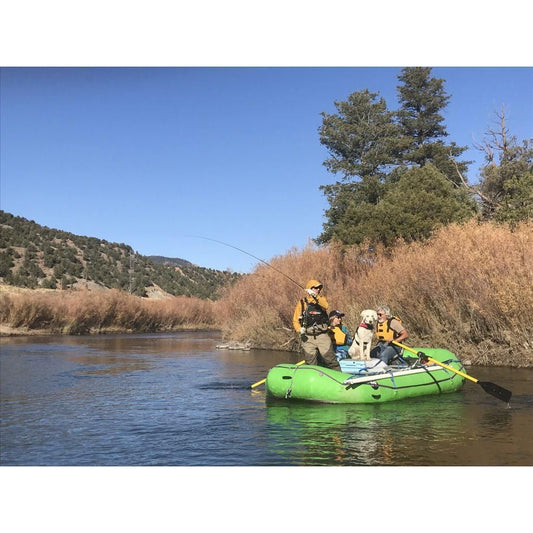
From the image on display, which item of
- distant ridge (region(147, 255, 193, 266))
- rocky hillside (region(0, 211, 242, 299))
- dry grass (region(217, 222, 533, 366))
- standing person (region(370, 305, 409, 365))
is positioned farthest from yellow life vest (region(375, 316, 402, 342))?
distant ridge (region(147, 255, 193, 266))

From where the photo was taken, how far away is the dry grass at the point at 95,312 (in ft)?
44.4

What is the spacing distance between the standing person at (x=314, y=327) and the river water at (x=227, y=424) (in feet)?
2.56

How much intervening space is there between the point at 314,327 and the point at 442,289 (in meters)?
5.91

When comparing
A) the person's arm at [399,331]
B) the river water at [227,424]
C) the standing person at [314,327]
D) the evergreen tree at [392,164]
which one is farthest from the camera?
the evergreen tree at [392,164]

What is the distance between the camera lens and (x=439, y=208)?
1850 centimetres

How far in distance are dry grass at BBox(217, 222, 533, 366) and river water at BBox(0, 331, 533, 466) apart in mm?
1125

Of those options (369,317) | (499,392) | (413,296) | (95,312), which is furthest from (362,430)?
(95,312)

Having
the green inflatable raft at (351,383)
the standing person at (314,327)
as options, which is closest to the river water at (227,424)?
the green inflatable raft at (351,383)

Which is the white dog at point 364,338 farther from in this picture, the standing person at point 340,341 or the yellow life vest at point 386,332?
the yellow life vest at point 386,332

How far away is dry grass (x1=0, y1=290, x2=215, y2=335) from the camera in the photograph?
44.4 ft

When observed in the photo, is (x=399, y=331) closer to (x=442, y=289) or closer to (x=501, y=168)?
(x=442, y=289)
